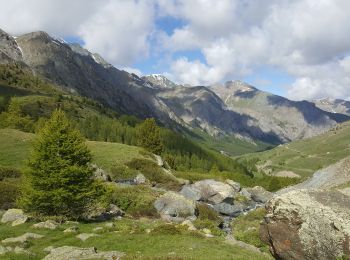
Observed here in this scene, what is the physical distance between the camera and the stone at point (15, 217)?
39787 millimetres

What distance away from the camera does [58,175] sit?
41.2 meters

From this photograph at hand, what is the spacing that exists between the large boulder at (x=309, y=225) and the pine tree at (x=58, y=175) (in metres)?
23.9

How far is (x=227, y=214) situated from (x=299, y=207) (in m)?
54.3

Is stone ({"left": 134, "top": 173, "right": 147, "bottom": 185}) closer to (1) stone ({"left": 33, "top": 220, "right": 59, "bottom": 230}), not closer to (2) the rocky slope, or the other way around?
(1) stone ({"left": 33, "top": 220, "right": 59, "bottom": 230})

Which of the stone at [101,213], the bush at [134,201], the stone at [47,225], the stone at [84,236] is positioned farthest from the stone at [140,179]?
the stone at [84,236]

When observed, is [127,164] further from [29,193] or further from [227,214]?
[29,193]

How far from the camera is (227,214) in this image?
75.4 metres

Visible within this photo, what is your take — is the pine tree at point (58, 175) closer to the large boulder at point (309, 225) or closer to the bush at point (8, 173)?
the large boulder at point (309, 225)

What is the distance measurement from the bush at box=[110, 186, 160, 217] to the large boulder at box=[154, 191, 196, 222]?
1.06 m

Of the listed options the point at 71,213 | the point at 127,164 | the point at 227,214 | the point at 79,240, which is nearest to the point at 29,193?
the point at 71,213

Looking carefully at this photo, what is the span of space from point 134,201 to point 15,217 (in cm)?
2226

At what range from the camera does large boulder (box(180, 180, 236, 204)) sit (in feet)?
279

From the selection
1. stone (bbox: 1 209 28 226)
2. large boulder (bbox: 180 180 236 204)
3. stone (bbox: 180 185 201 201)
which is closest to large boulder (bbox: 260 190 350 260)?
stone (bbox: 1 209 28 226)

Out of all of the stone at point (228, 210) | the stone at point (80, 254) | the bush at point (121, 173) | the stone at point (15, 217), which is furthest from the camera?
the bush at point (121, 173)
